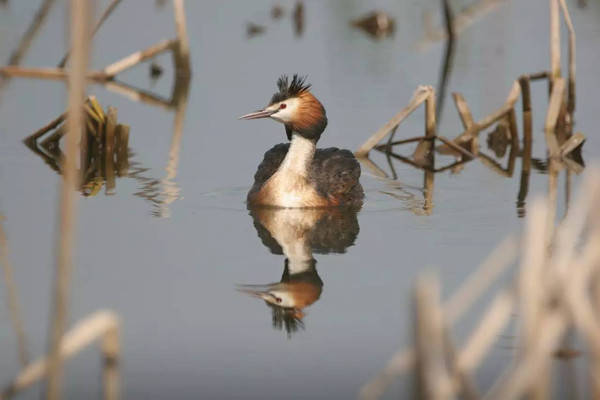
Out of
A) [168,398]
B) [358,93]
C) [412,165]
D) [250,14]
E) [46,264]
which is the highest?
[250,14]

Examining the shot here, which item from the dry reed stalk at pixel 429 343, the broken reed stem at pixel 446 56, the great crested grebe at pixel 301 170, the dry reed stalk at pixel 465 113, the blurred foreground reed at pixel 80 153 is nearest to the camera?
the dry reed stalk at pixel 429 343

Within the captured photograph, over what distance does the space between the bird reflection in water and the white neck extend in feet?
1.20

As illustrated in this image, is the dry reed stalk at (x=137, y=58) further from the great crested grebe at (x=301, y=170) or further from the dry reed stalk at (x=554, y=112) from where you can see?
the dry reed stalk at (x=554, y=112)

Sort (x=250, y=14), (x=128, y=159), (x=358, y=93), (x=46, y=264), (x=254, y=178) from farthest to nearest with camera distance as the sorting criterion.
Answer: (x=250, y=14), (x=358, y=93), (x=128, y=159), (x=254, y=178), (x=46, y=264)

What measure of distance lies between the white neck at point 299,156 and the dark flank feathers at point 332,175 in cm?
8

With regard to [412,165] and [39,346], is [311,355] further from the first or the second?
[412,165]

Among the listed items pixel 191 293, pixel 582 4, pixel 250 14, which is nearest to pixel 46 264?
pixel 191 293

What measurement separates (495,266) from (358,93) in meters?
10.3

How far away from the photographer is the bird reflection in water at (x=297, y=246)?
23.8 ft

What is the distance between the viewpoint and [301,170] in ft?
32.8

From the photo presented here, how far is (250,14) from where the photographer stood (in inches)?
806

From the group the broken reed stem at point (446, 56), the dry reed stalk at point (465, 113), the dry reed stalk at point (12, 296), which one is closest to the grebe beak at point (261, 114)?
the dry reed stalk at point (12, 296)

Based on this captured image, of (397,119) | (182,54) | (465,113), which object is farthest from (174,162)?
(182,54)

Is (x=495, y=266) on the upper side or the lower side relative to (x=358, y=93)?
lower
